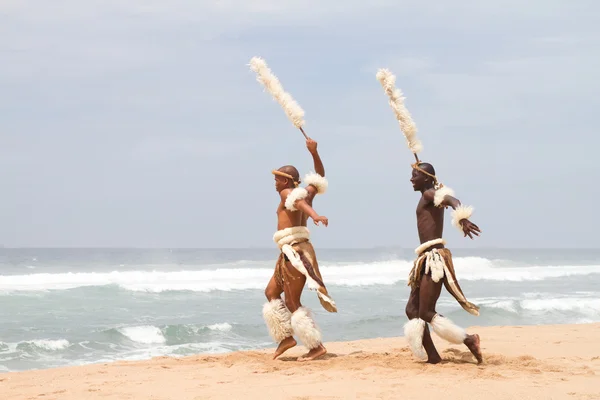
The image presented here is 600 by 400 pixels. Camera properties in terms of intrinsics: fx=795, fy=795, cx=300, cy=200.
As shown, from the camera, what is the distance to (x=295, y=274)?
7.88 m

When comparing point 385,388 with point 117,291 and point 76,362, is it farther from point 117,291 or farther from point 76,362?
point 117,291

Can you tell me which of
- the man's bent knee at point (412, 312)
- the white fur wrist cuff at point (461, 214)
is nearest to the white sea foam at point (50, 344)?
the man's bent knee at point (412, 312)

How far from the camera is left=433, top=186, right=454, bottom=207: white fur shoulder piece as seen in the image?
7.03m

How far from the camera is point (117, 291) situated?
21.8 meters

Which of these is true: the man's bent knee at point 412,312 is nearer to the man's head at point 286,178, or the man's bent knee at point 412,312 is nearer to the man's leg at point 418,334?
the man's leg at point 418,334

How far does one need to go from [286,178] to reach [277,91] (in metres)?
0.95

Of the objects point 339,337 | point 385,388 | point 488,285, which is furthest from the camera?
point 488,285

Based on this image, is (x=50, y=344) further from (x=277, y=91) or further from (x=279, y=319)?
(x=277, y=91)

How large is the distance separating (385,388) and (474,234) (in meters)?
1.48

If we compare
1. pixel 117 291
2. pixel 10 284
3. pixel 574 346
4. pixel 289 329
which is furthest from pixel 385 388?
pixel 10 284

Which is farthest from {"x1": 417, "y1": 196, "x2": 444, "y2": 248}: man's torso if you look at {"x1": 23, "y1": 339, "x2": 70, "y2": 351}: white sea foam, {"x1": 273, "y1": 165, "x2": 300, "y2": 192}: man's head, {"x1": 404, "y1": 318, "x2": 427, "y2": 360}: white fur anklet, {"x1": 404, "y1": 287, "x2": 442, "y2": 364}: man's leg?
{"x1": 23, "y1": 339, "x2": 70, "y2": 351}: white sea foam

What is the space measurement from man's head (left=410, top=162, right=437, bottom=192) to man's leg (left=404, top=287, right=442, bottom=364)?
3.08 feet

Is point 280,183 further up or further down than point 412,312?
further up

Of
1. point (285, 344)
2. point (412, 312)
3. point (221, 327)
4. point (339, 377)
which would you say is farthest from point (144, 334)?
point (339, 377)
